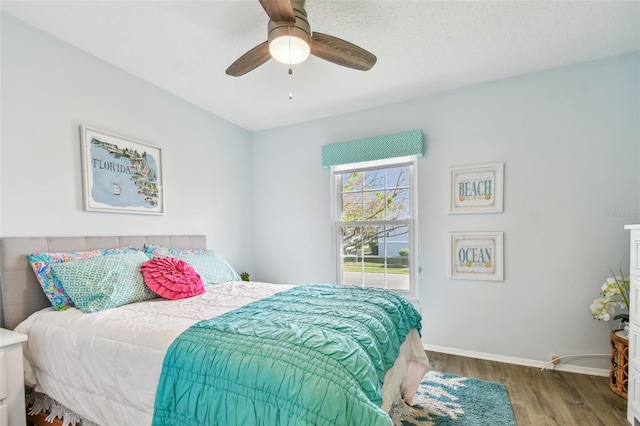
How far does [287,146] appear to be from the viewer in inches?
146

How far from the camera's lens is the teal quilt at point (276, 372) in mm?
990

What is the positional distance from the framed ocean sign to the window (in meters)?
1.83

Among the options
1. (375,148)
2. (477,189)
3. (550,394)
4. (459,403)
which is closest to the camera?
(459,403)

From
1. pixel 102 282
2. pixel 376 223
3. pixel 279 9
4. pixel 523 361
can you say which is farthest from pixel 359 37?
pixel 523 361

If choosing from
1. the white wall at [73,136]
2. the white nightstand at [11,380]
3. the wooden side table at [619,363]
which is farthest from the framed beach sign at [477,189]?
the white nightstand at [11,380]

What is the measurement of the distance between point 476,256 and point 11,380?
130 inches

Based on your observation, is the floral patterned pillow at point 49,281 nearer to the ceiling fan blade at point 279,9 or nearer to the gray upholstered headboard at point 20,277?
the gray upholstered headboard at point 20,277

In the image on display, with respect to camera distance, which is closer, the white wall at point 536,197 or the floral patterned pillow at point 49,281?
the floral patterned pillow at point 49,281

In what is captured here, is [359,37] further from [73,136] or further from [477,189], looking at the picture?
[73,136]

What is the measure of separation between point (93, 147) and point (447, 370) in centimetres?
332

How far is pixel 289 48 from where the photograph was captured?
1.61 metres

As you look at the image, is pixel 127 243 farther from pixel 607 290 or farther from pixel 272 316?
pixel 607 290

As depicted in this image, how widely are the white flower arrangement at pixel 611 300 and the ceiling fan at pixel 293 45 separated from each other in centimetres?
235

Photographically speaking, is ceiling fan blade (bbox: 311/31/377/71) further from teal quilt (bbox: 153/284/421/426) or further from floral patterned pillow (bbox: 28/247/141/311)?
floral patterned pillow (bbox: 28/247/141/311)
